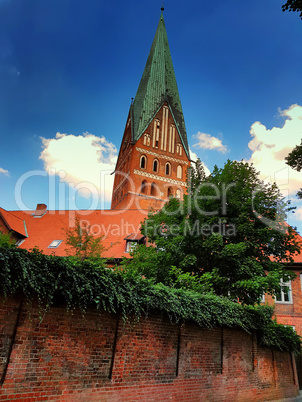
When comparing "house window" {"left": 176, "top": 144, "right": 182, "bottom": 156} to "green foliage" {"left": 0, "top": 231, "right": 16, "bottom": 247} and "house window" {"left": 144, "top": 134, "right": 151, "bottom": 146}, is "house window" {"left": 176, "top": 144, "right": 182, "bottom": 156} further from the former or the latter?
"green foliage" {"left": 0, "top": 231, "right": 16, "bottom": 247}

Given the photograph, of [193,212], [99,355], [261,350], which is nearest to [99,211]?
[193,212]

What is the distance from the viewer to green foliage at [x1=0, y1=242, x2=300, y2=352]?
17.9ft

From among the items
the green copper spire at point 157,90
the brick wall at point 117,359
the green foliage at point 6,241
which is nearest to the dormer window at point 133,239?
the brick wall at point 117,359

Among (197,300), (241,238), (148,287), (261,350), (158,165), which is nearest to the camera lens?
(148,287)

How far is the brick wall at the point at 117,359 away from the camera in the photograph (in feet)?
18.7

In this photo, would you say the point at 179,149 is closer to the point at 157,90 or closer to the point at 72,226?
the point at 157,90

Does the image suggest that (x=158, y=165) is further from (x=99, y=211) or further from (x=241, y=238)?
(x=241, y=238)

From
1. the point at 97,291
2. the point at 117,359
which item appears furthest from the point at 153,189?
the point at 97,291

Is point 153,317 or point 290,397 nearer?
point 153,317

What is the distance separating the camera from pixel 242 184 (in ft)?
44.6

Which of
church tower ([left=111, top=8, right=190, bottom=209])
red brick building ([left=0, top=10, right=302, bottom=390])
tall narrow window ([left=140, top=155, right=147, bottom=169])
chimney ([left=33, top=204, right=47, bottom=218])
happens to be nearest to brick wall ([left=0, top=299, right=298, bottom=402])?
red brick building ([left=0, top=10, right=302, bottom=390])

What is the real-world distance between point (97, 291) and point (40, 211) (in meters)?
22.1

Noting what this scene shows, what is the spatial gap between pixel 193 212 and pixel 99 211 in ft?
51.1

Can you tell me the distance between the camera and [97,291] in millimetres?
6578
